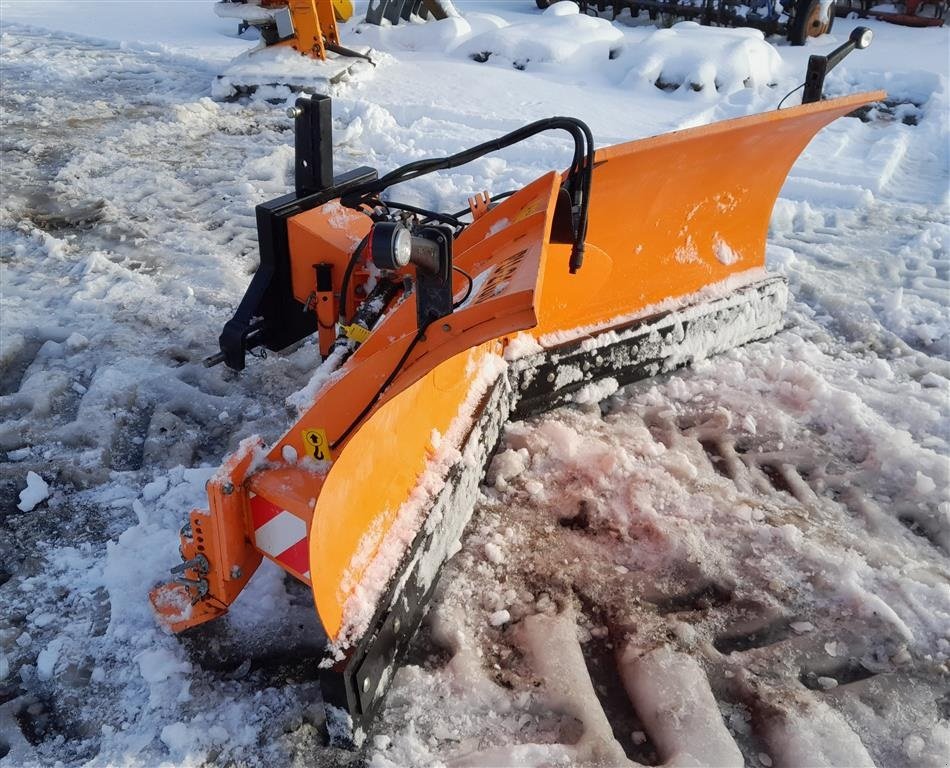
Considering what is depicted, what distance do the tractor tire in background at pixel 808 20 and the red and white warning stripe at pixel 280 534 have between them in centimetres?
1015

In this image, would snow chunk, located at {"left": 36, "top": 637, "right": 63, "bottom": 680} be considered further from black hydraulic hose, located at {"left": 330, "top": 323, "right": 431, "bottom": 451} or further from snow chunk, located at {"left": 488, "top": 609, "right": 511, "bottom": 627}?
snow chunk, located at {"left": 488, "top": 609, "right": 511, "bottom": 627}

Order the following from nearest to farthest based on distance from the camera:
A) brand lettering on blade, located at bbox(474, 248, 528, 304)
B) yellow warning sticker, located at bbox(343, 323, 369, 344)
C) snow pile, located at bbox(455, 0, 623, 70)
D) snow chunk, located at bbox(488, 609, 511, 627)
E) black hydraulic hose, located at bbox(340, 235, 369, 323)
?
brand lettering on blade, located at bbox(474, 248, 528, 304)
snow chunk, located at bbox(488, 609, 511, 627)
yellow warning sticker, located at bbox(343, 323, 369, 344)
black hydraulic hose, located at bbox(340, 235, 369, 323)
snow pile, located at bbox(455, 0, 623, 70)

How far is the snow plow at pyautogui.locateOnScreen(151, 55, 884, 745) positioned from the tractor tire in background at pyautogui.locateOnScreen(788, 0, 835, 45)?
7491 millimetres

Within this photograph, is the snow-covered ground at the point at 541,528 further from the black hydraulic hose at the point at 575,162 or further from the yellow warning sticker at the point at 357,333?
the black hydraulic hose at the point at 575,162

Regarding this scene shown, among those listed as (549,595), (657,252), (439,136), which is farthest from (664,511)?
(439,136)

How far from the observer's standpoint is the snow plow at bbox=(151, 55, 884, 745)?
77.2 inches

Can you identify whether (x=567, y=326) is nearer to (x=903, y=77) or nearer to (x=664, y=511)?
(x=664, y=511)

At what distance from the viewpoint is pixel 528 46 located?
8867mm

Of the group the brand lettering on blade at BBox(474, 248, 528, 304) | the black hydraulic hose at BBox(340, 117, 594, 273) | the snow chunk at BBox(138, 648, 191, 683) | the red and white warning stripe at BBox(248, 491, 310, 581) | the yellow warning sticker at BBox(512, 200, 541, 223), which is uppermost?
the black hydraulic hose at BBox(340, 117, 594, 273)

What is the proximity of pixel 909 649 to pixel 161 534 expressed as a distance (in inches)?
97.0

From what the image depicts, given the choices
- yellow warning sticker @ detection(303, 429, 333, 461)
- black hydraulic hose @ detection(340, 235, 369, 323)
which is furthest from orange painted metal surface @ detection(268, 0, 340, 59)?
yellow warning sticker @ detection(303, 429, 333, 461)

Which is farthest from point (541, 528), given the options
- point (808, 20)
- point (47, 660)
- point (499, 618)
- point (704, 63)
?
point (808, 20)

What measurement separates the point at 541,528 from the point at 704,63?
269 inches

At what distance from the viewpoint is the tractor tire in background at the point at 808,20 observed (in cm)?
973
